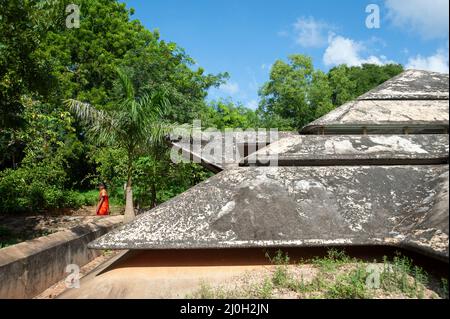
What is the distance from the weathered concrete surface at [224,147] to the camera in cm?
658

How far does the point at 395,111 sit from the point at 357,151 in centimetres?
101

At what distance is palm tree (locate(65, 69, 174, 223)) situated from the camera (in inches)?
360

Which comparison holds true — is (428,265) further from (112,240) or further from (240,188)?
(112,240)

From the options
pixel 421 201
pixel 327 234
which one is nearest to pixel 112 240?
→ pixel 327 234

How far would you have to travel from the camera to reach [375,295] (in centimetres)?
321

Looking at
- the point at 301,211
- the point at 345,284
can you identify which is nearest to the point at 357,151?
the point at 301,211

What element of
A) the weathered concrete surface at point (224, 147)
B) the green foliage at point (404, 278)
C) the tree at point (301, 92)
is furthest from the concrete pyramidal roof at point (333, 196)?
the tree at point (301, 92)

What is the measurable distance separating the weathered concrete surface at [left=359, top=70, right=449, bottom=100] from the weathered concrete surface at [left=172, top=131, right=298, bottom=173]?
1.54m

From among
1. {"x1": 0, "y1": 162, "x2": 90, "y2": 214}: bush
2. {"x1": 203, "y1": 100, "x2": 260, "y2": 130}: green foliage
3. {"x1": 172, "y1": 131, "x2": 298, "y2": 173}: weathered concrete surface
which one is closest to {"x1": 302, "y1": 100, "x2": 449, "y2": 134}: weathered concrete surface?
{"x1": 172, "y1": 131, "x2": 298, "y2": 173}: weathered concrete surface

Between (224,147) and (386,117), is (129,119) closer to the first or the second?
(224,147)

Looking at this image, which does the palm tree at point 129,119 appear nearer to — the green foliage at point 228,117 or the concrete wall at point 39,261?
the concrete wall at point 39,261

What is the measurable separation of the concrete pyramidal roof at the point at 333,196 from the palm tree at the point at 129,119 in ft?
15.9
